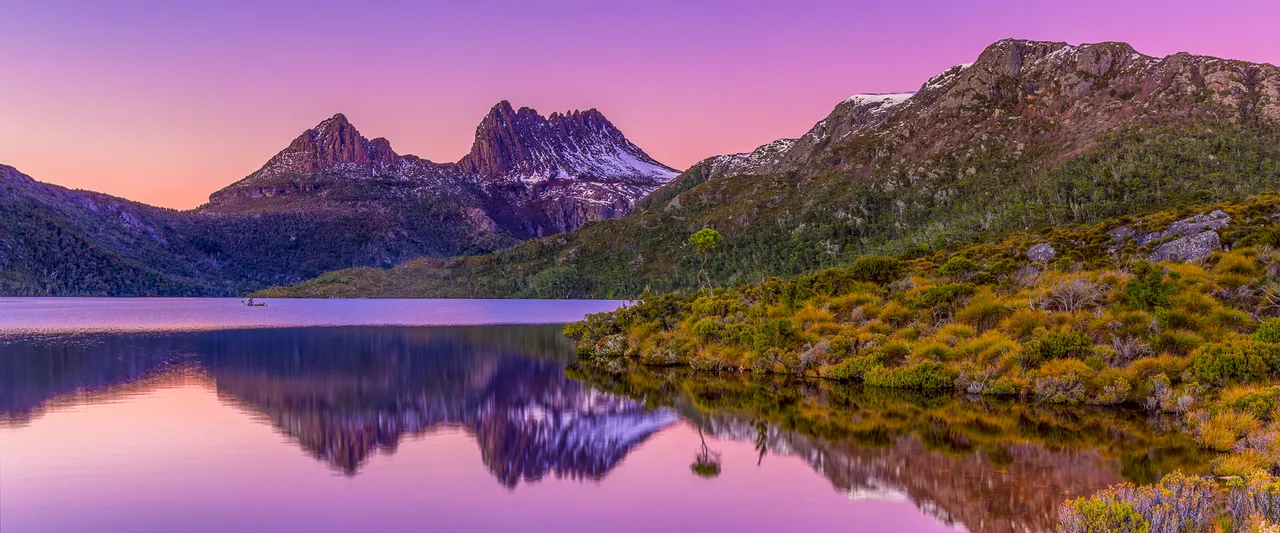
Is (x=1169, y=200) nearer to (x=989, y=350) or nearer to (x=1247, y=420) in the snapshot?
(x=989, y=350)

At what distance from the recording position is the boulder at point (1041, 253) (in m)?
47.2

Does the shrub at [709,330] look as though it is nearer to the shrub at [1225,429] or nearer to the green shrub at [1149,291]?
the green shrub at [1149,291]

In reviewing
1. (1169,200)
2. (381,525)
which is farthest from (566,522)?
(1169,200)

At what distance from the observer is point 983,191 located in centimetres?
16275

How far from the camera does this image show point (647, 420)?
29.2 metres

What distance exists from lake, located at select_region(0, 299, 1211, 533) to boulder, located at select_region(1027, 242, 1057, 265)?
20.9 metres

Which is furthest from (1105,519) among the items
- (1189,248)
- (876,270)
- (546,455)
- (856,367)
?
(1189,248)

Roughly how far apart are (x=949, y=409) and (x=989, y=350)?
20.7 ft

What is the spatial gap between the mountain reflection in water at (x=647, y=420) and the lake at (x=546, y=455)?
0.11 metres

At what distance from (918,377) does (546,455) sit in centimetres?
1770

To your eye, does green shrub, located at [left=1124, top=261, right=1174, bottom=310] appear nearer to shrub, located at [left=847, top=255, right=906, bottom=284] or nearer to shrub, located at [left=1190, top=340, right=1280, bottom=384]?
shrub, located at [left=1190, top=340, right=1280, bottom=384]

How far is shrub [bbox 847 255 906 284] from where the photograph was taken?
4891 cm

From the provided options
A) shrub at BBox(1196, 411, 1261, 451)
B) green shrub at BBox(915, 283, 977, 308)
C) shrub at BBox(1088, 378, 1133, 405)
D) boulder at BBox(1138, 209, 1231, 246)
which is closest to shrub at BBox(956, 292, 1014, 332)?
green shrub at BBox(915, 283, 977, 308)

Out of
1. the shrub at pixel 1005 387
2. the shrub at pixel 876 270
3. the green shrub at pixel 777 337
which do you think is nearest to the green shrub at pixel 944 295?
the green shrub at pixel 777 337
